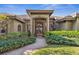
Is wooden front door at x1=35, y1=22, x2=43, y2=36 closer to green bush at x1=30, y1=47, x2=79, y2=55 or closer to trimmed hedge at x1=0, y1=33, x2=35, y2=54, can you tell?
trimmed hedge at x1=0, y1=33, x2=35, y2=54

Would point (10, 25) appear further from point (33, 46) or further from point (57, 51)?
point (57, 51)

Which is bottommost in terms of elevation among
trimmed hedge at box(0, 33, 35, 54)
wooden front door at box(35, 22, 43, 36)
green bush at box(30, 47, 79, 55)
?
green bush at box(30, 47, 79, 55)

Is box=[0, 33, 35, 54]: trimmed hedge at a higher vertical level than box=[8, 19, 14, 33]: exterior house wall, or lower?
lower

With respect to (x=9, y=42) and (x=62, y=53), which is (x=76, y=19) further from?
(x=9, y=42)

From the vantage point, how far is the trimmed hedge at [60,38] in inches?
127

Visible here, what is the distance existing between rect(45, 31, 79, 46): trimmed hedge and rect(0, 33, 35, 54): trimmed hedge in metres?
0.30

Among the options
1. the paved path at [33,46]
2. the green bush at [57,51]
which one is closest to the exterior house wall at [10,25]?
the paved path at [33,46]

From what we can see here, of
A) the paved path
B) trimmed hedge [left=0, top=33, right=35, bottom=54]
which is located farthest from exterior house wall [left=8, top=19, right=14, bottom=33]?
the paved path

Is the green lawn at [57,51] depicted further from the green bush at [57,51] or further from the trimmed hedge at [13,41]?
the trimmed hedge at [13,41]

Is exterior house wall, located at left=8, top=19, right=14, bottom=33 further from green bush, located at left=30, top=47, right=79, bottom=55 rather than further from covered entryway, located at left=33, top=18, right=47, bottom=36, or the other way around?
green bush, located at left=30, top=47, right=79, bottom=55

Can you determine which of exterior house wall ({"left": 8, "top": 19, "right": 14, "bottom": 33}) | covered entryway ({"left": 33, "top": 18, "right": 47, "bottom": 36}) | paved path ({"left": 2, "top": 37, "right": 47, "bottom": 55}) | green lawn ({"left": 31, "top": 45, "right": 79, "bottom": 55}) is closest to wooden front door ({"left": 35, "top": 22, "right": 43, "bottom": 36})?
covered entryway ({"left": 33, "top": 18, "right": 47, "bottom": 36})

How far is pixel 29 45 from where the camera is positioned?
3.23 metres

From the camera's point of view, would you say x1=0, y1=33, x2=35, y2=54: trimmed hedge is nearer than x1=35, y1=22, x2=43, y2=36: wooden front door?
Yes

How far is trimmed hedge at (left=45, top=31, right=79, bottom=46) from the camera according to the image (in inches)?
127
